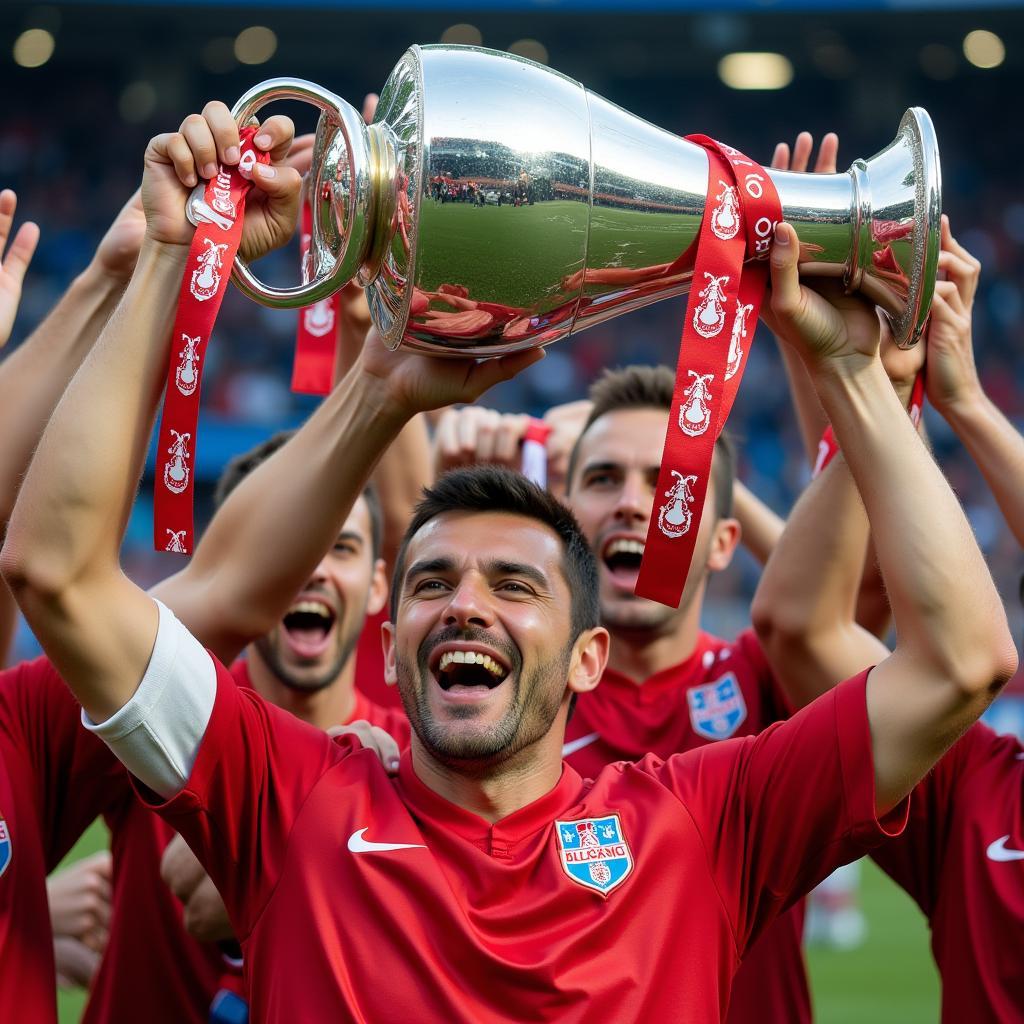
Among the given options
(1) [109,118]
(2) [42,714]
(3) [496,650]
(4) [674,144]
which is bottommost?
(1) [109,118]

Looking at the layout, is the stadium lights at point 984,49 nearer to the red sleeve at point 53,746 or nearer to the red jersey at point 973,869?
the red jersey at point 973,869

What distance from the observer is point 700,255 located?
2225mm

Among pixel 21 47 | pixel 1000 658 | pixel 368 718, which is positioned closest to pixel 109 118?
pixel 21 47

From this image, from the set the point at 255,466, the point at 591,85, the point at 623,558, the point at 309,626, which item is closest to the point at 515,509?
the point at 623,558

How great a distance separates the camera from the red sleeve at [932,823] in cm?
283

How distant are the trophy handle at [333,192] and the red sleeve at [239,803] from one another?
2.03 feet

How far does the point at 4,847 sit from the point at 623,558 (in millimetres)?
1586

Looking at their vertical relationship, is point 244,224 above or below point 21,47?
above

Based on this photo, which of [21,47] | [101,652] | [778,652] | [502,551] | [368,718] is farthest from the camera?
[21,47]

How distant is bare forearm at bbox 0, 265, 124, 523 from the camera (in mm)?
2662

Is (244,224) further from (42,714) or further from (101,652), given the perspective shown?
(42,714)

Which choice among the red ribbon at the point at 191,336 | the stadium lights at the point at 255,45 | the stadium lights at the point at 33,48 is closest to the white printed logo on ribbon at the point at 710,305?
the red ribbon at the point at 191,336

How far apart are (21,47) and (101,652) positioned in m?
19.5

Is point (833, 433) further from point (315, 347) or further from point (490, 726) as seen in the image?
point (315, 347)
